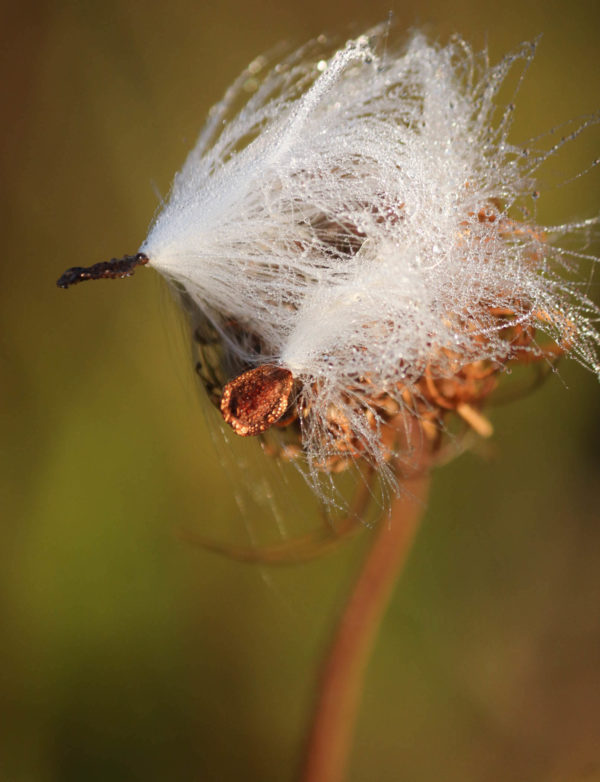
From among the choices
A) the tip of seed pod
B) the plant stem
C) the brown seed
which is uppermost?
the tip of seed pod

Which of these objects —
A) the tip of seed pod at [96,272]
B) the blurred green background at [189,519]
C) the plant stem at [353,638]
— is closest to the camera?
the tip of seed pod at [96,272]

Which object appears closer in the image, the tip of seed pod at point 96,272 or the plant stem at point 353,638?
the tip of seed pod at point 96,272

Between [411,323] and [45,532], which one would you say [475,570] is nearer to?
[45,532]

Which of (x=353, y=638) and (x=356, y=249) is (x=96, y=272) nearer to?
(x=356, y=249)

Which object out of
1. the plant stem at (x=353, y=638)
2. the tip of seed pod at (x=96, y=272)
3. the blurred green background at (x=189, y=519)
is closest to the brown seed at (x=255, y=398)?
the tip of seed pod at (x=96, y=272)

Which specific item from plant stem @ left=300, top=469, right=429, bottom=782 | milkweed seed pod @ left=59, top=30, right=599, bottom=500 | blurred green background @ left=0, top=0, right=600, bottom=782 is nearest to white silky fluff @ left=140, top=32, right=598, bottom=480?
milkweed seed pod @ left=59, top=30, right=599, bottom=500

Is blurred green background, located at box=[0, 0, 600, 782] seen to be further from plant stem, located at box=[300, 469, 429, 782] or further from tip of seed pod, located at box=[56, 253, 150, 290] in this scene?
tip of seed pod, located at box=[56, 253, 150, 290]

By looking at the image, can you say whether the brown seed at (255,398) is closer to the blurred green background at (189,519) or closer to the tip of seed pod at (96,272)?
the tip of seed pod at (96,272)

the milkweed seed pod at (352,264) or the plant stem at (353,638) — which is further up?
the milkweed seed pod at (352,264)

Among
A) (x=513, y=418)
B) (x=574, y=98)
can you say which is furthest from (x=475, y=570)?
(x=574, y=98)
